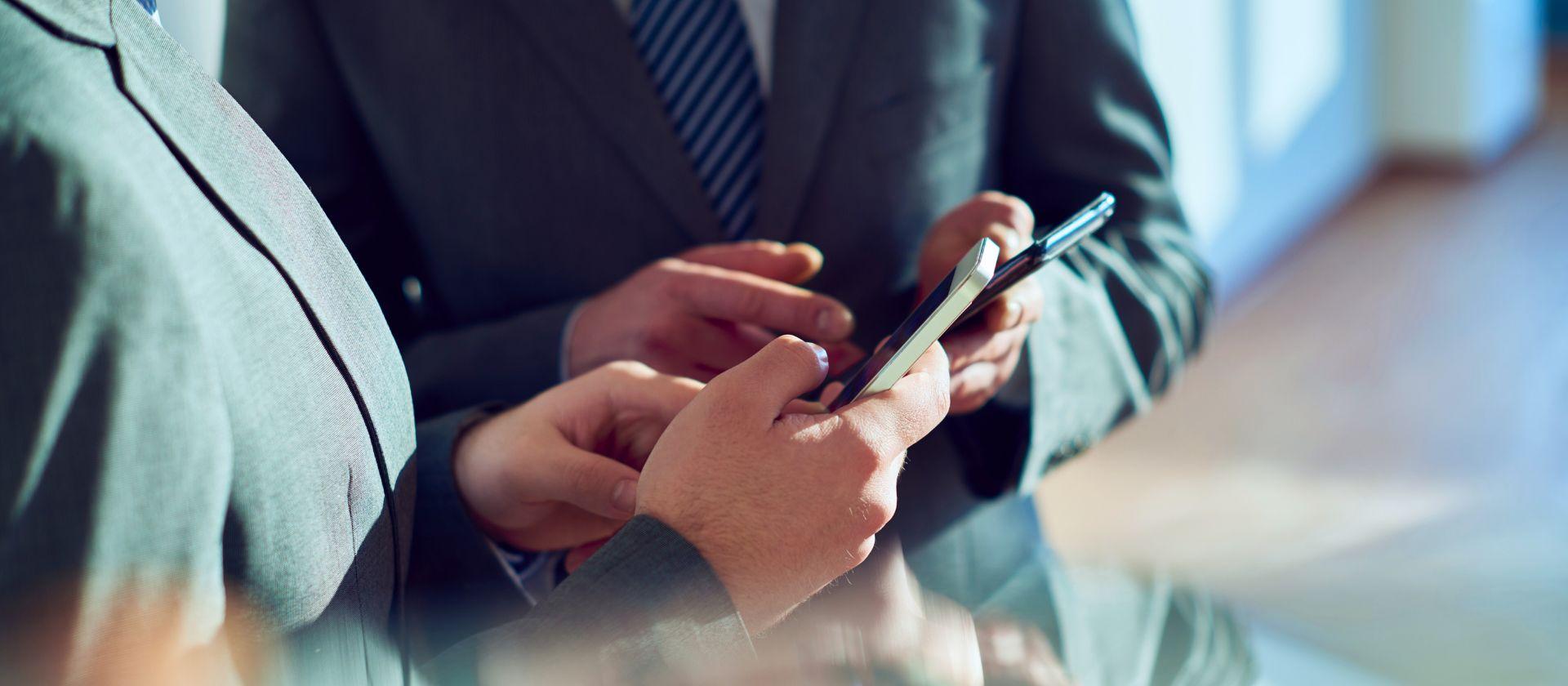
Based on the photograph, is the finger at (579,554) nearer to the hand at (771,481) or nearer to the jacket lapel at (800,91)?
the hand at (771,481)

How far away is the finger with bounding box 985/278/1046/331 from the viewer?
57 cm

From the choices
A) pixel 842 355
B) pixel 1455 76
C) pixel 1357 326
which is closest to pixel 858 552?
pixel 842 355

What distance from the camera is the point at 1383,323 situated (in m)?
2.32

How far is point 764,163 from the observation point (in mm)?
706

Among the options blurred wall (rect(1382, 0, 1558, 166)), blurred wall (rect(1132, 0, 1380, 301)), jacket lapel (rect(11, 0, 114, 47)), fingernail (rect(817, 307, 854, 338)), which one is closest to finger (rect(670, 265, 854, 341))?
fingernail (rect(817, 307, 854, 338))

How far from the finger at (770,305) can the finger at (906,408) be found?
12 centimetres

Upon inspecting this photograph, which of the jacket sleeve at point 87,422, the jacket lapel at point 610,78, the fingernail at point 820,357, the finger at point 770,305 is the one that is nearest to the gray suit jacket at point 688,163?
the jacket lapel at point 610,78

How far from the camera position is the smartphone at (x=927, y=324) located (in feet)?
1.35

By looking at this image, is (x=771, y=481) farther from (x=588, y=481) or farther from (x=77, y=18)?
(x=77, y=18)

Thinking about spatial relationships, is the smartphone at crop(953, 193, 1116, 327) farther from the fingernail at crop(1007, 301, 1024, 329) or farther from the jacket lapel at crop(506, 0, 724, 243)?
the jacket lapel at crop(506, 0, 724, 243)

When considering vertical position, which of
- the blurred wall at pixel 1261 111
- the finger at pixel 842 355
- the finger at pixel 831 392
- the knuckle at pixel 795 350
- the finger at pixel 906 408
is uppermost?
the knuckle at pixel 795 350

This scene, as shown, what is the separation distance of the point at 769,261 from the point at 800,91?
12 centimetres

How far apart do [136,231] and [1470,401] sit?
2086mm

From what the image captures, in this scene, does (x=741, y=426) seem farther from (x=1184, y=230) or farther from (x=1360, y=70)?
(x=1360, y=70)
